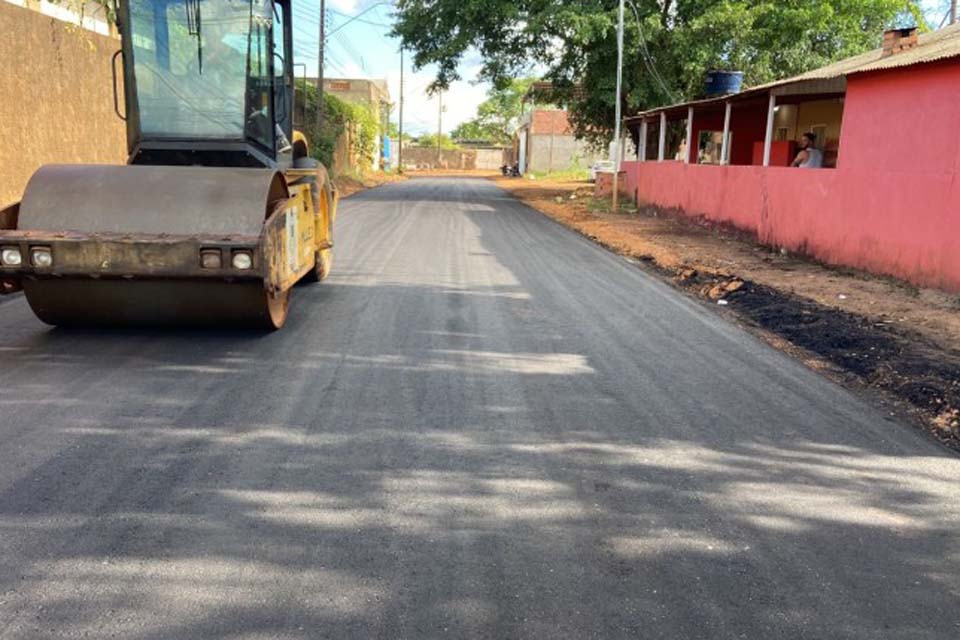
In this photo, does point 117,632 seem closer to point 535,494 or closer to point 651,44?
point 535,494

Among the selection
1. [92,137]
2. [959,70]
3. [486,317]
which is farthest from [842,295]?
[92,137]

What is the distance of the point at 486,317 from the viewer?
7945mm

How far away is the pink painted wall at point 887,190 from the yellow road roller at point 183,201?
7741 mm

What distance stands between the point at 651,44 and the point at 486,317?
22.2m

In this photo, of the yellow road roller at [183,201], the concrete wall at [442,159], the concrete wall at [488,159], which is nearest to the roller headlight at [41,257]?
the yellow road roller at [183,201]

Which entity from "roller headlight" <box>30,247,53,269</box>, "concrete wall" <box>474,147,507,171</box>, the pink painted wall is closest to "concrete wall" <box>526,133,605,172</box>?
"concrete wall" <box>474,147,507,171</box>

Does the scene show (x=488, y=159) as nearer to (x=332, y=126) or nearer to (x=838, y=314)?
(x=332, y=126)

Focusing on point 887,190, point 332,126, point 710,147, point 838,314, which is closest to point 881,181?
point 887,190

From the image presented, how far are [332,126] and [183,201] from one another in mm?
30211

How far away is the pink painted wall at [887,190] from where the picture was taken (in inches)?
383

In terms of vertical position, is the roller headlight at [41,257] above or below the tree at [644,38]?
below

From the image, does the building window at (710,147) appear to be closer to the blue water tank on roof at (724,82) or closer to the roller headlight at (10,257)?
the blue water tank on roof at (724,82)

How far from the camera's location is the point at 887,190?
1091 centimetres

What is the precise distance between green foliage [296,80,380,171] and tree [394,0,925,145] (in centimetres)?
517
